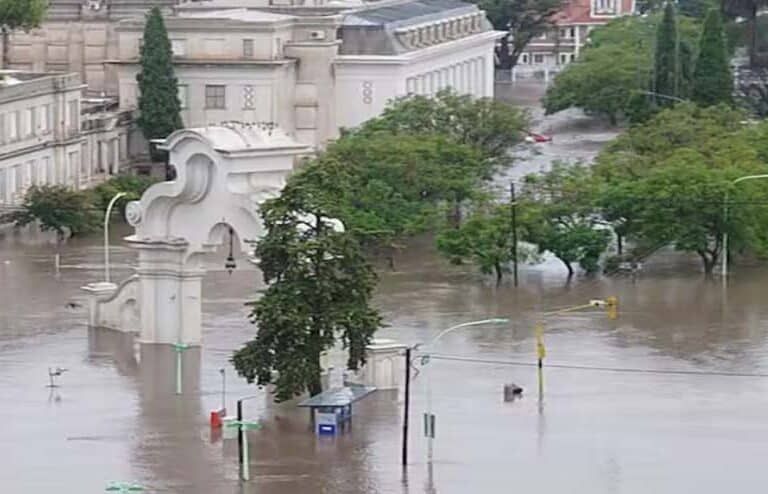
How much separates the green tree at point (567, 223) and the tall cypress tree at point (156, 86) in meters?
18.7

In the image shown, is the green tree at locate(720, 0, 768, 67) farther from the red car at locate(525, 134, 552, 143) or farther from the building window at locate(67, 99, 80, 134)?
the building window at locate(67, 99, 80, 134)

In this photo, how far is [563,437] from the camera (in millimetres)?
42281

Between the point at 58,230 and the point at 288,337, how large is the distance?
26136mm

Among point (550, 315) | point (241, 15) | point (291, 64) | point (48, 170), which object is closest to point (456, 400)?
point (550, 315)

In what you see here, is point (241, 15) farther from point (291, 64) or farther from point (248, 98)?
point (248, 98)

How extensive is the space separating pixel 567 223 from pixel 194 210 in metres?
13.4

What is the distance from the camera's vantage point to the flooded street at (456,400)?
39781 mm

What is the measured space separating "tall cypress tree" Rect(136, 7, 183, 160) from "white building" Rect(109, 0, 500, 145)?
1.44 m

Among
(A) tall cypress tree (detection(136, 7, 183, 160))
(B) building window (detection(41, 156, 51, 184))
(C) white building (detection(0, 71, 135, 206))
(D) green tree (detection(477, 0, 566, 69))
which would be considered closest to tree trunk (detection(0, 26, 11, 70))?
(C) white building (detection(0, 71, 135, 206))

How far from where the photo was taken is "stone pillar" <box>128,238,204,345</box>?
50.1 meters

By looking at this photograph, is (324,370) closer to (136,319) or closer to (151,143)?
(136,319)

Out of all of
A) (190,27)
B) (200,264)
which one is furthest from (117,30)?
(200,264)

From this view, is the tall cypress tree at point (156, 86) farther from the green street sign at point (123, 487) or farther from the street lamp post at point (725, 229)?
the green street sign at point (123, 487)

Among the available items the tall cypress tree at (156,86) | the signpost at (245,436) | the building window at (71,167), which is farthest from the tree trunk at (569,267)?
the tall cypress tree at (156,86)
